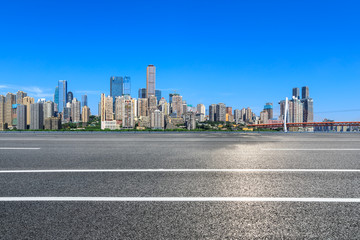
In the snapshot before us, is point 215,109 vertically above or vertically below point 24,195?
above

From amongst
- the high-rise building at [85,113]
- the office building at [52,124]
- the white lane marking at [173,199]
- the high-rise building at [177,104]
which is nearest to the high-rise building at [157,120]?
the office building at [52,124]

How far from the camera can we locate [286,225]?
6.77 feet

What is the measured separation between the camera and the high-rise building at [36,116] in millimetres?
43500

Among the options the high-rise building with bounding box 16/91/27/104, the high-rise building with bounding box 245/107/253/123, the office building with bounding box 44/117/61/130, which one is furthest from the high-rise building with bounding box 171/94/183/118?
the office building with bounding box 44/117/61/130

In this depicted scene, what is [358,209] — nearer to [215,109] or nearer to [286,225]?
[286,225]

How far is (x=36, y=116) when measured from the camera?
44906mm

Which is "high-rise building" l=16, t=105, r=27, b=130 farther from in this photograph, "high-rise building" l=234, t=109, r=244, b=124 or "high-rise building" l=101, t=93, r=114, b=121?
"high-rise building" l=234, t=109, r=244, b=124

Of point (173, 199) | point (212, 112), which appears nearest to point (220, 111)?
point (212, 112)

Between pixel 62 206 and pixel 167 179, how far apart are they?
1.65 meters

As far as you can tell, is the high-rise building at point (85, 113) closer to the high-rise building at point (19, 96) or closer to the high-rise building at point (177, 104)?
the high-rise building at point (19, 96)

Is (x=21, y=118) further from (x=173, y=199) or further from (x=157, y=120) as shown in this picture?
(x=173, y=199)

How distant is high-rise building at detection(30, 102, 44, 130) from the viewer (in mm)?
43500

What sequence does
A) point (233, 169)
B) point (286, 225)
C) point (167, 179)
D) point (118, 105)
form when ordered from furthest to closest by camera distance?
1. point (118, 105)
2. point (233, 169)
3. point (167, 179)
4. point (286, 225)

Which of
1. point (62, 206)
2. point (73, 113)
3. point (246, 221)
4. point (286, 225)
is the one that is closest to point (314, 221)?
point (286, 225)
